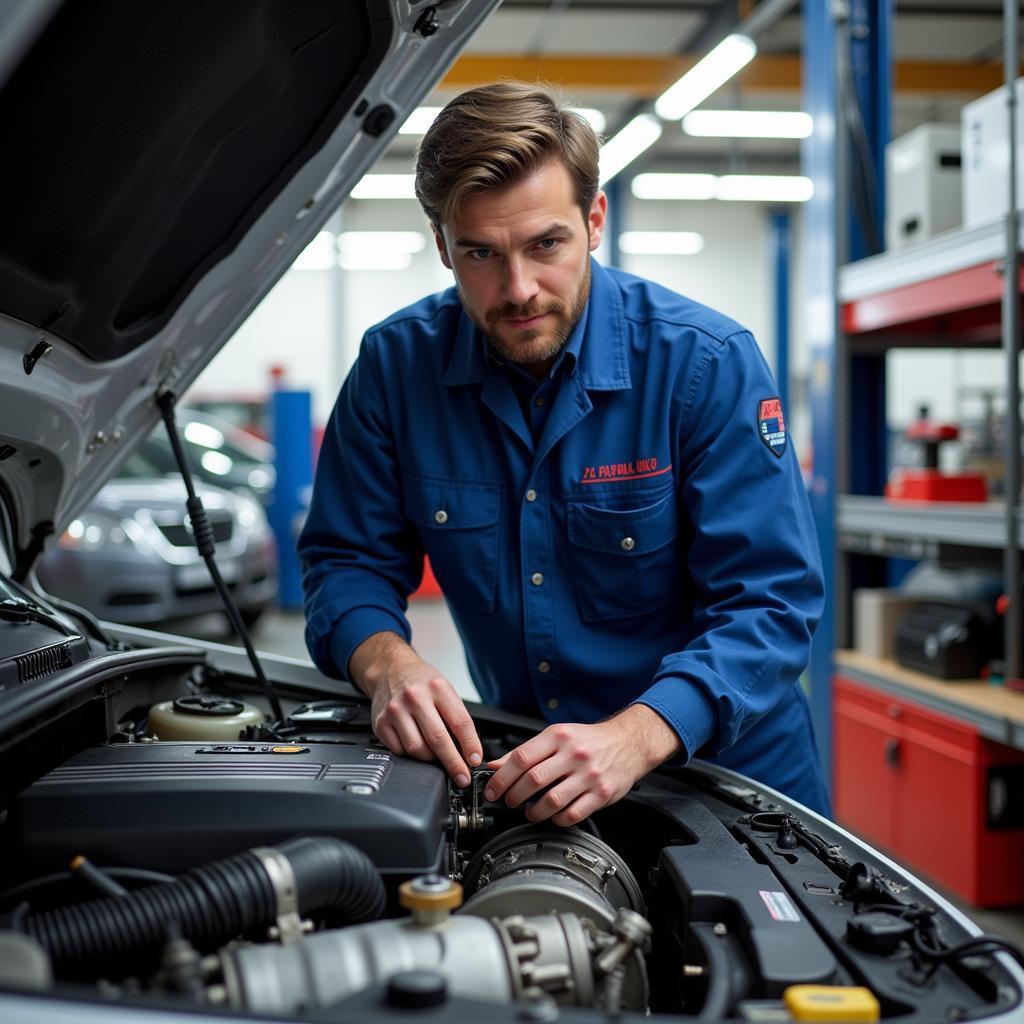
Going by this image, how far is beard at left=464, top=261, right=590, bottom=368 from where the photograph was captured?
4.40ft

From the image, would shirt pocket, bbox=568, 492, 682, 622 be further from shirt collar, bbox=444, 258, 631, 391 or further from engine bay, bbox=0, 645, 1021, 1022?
engine bay, bbox=0, 645, 1021, 1022

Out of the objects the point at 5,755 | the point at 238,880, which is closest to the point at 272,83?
the point at 5,755

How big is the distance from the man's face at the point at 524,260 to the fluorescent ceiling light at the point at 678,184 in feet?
27.6

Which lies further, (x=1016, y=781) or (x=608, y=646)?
(x=1016, y=781)

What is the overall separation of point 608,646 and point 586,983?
2.28 ft

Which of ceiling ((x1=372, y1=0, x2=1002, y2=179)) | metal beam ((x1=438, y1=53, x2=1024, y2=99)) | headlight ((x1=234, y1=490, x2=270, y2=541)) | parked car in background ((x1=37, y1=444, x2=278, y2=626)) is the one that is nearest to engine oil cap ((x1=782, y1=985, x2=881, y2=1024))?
parked car in background ((x1=37, y1=444, x2=278, y2=626))

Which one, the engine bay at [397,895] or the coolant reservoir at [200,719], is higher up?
the coolant reservoir at [200,719]

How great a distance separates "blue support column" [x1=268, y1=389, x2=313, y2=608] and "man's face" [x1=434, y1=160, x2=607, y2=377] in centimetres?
632

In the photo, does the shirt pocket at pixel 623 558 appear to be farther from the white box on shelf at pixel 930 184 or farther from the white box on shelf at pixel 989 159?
the white box on shelf at pixel 930 184

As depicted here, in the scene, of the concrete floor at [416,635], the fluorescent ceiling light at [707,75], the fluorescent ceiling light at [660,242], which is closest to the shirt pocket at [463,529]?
the concrete floor at [416,635]

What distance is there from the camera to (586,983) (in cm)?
81

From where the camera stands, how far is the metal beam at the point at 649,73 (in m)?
8.20

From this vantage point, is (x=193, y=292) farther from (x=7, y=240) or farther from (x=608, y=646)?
(x=608, y=646)

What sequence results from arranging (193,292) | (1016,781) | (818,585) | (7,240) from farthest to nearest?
(1016,781), (193,292), (818,585), (7,240)
